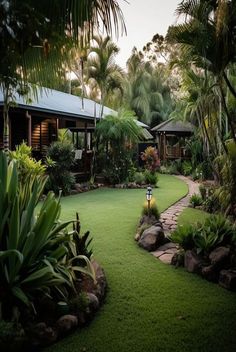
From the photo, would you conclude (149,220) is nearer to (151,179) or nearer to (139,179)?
(139,179)

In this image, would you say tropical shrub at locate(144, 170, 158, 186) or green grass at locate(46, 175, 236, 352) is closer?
green grass at locate(46, 175, 236, 352)

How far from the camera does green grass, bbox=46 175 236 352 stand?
11.0 feet

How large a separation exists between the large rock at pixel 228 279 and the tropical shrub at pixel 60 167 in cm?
864

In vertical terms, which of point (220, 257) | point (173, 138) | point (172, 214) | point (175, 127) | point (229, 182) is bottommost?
point (172, 214)

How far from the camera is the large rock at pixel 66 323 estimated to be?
3.47 metres

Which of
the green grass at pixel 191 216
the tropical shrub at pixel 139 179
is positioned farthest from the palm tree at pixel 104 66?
the green grass at pixel 191 216

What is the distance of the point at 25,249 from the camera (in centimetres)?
353

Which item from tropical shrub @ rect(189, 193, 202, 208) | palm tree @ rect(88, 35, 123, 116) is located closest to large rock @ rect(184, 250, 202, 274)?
tropical shrub @ rect(189, 193, 202, 208)

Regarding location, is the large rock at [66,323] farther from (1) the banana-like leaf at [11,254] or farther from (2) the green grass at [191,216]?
(2) the green grass at [191,216]

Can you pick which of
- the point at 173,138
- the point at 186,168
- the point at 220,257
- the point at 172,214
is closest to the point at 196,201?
the point at 172,214

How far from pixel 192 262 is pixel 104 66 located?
1184 centimetres

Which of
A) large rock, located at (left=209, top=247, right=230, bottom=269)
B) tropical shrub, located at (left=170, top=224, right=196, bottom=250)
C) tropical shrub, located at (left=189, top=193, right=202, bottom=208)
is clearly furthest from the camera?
tropical shrub, located at (left=189, top=193, right=202, bottom=208)

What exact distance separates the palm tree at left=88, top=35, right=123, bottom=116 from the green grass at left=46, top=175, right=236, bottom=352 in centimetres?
1036

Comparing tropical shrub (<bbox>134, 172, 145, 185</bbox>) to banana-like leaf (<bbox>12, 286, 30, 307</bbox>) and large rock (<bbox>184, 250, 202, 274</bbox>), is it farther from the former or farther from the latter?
banana-like leaf (<bbox>12, 286, 30, 307</bbox>)
